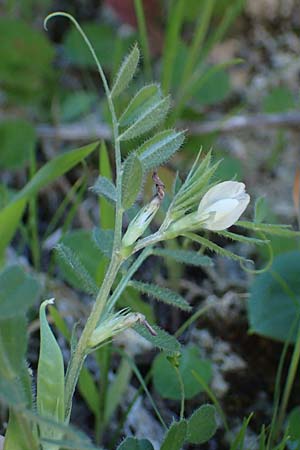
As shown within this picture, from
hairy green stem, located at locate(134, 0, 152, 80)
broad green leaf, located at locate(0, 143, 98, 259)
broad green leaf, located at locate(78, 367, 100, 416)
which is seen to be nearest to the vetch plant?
broad green leaf, located at locate(0, 143, 98, 259)

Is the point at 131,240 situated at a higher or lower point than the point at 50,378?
higher

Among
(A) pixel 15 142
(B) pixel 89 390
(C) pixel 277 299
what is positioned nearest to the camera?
(B) pixel 89 390

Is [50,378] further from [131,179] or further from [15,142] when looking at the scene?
[15,142]

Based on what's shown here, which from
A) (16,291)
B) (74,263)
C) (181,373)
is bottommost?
(181,373)

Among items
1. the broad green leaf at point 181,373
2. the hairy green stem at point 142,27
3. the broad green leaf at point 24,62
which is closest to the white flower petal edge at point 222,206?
the broad green leaf at point 181,373

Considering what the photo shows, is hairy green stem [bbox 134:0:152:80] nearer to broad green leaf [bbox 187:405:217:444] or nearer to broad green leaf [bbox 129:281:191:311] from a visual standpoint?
broad green leaf [bbox 129:281:191:311]

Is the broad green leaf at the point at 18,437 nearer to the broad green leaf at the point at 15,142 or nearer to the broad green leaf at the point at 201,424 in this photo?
the broad green leaf at the point at 201,424

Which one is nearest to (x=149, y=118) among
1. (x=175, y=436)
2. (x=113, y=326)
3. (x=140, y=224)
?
(x=140, y=224)

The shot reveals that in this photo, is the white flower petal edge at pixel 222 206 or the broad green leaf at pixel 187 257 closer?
the white flower petal edge at pixel 222 206
